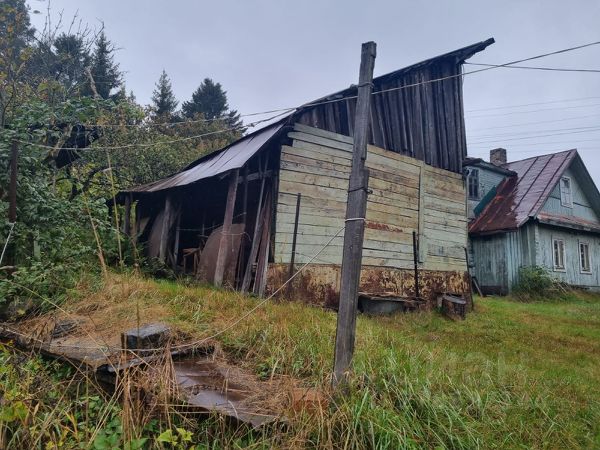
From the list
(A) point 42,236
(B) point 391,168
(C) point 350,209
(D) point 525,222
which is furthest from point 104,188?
(D) point 525,222

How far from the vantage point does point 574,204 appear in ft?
57.9

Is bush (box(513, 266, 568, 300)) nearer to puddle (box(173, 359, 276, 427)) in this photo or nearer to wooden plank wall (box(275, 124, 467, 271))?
wooden plank wall (box(275, 124, 467, 271))

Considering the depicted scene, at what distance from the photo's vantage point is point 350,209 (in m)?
3.12

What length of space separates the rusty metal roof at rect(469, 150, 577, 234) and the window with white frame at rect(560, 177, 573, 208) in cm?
80

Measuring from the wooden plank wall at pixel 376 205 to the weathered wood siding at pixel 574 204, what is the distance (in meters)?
7.72

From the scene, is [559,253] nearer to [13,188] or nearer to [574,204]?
[574,204]

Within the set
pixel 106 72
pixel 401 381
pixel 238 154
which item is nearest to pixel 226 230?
pixel 238 154

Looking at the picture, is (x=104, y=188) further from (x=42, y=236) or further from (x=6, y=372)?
(x=6, y=372)

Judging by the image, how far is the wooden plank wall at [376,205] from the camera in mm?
7898

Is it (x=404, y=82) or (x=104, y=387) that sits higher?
(x=404, y=82)

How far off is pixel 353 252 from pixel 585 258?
18.1 m

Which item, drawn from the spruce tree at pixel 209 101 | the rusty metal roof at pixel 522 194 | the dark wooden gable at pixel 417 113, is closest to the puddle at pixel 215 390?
the dark wooden gable at pixel 417 113

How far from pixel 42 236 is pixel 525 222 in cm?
1515

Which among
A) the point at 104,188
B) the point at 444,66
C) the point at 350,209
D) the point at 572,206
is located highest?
the point at 444,66
